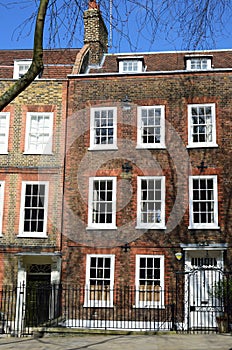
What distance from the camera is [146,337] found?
16.7 meters

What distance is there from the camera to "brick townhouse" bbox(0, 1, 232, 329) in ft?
66.1

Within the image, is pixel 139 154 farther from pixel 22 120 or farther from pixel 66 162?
pixel 22 120

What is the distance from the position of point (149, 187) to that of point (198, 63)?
695 cm

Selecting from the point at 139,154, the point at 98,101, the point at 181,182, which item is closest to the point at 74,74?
the point at 98,101

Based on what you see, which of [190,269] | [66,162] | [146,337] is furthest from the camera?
[66,162]

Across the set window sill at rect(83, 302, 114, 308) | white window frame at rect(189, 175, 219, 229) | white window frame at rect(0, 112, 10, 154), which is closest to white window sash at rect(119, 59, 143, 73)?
white window frame at rect(0, 112, 10, 154)

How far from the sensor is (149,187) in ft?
69.7

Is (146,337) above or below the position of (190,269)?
below

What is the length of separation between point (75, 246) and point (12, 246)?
100 inches

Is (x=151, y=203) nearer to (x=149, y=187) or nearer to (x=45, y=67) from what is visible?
(x=149, y=187)

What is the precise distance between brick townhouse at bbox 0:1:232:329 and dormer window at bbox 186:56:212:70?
2.74 meters

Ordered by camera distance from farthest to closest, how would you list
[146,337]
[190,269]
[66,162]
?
1. [66,162]
2. [190,269]
3. [146,337]

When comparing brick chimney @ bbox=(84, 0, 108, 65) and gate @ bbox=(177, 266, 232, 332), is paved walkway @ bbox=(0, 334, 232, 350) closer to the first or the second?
gate @ bbox=(177, 266, 232, 332)

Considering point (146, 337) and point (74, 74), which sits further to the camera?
point (74, 74)
